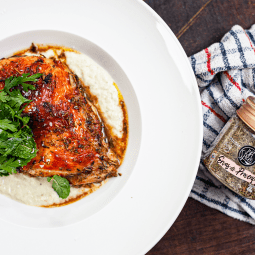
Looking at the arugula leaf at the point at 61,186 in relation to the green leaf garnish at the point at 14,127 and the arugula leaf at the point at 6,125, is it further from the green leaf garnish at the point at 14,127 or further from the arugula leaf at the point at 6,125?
the arugula leaf at the point at 6,125

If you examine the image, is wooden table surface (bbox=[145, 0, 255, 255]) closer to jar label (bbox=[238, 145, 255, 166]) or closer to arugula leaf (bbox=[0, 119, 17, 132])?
jar label (bbox=[238, 145, 255, 166])

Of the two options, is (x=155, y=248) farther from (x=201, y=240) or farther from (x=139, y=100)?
(x=139, y=100)

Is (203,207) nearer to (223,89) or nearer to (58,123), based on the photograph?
(223,89)

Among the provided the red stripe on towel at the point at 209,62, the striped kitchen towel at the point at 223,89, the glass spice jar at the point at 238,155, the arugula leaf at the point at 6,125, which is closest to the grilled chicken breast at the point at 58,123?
the arugula leaf at the point at 6,125

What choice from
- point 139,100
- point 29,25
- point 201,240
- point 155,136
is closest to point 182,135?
point 155,136

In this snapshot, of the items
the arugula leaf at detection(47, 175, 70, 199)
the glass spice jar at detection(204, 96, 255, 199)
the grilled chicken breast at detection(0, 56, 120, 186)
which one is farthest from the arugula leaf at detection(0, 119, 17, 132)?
the glass spice jar at detection(204, 96, 255, 199)
